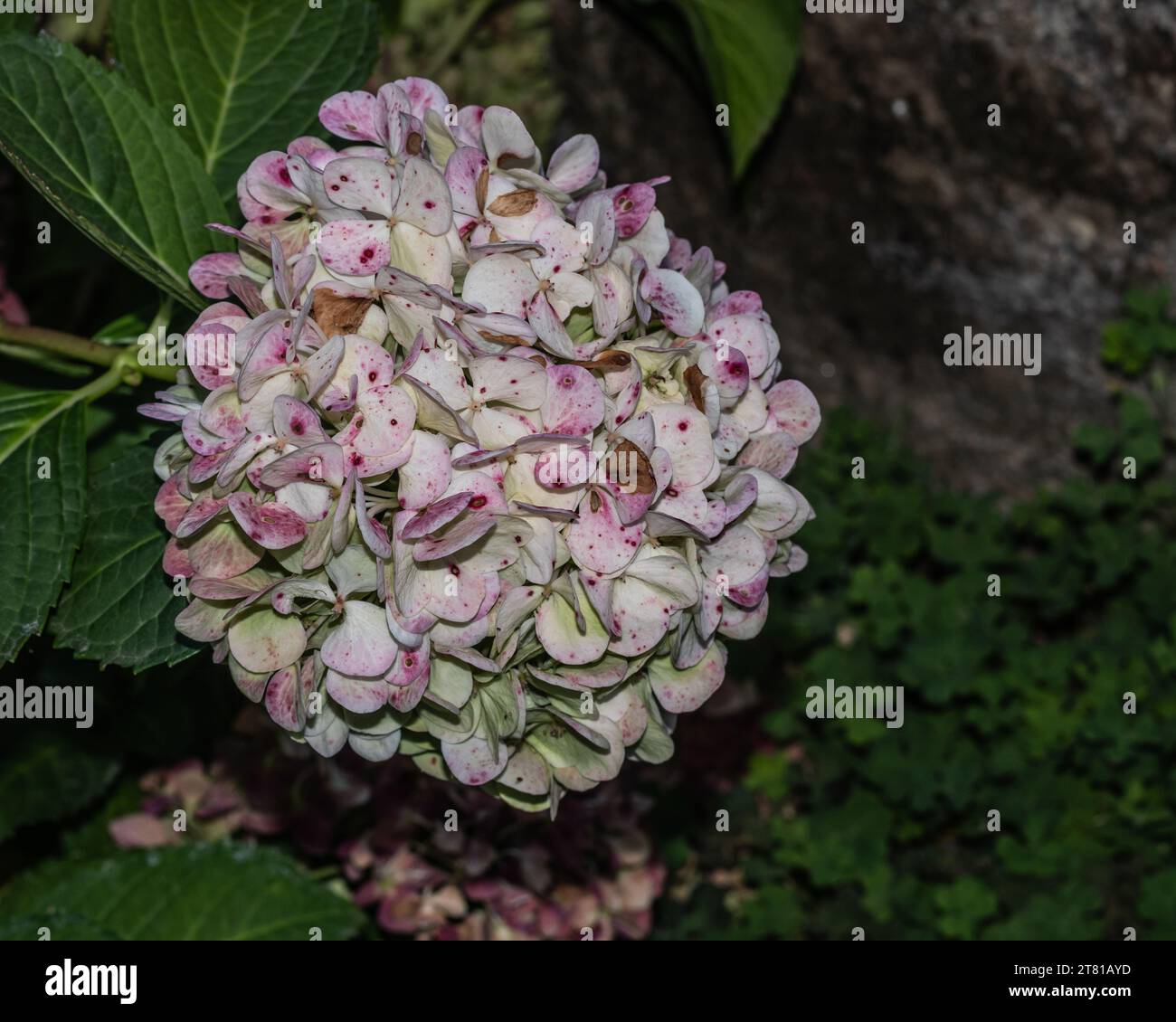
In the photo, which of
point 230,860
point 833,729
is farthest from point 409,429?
point 833,729

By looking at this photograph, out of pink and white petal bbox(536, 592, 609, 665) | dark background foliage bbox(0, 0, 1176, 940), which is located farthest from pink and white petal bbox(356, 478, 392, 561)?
dark background foliage bbox(0, 0, 1176, 940)

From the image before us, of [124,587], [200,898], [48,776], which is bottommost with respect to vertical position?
[200,898]

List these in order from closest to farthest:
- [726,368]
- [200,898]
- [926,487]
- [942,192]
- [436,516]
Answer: [436,516], [726,368], [200,898], [942,192], [926,487]

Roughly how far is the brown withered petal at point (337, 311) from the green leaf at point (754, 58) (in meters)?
1.33

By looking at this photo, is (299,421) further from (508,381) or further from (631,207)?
(631,207)

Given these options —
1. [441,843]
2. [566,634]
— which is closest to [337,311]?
[566,634]

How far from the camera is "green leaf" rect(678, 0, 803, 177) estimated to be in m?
2.00

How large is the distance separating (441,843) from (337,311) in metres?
0.73

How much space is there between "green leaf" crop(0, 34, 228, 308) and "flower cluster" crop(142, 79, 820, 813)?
0.14 meters

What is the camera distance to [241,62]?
1182 mm

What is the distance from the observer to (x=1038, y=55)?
181 cm

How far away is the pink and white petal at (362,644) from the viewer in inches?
31.0

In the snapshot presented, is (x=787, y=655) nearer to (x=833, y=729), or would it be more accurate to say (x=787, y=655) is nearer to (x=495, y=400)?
(x=833, y=729)

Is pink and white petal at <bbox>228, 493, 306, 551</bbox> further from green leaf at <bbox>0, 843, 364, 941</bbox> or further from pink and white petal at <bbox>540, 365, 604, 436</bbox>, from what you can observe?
green leaf at <bbox>0, 843, 364, 941</bbox>
